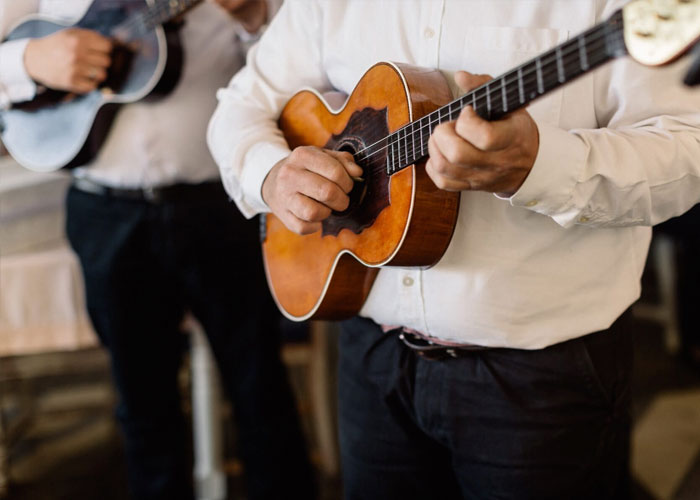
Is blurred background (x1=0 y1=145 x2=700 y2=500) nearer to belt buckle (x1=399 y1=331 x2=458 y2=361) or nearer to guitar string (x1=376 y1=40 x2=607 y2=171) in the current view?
belt buckle (x1=399 y1=331 x2=458 y2=361)

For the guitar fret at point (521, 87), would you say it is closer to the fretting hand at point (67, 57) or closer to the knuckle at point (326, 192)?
the knuckle at point (326, 192)

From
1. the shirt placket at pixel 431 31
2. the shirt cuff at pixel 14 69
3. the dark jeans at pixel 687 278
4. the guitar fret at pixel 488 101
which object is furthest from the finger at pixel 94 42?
the dark jeans at pixel 687 278

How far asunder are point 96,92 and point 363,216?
870 millimetres

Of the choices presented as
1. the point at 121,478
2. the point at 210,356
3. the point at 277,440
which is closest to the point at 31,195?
the point at 210,356

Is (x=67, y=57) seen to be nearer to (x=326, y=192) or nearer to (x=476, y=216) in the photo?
(x=326, y=192)

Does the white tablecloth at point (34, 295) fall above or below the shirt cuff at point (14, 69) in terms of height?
below

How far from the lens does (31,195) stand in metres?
2.13

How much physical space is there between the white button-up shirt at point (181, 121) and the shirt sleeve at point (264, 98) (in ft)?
1.26

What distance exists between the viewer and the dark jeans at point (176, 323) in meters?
1.58

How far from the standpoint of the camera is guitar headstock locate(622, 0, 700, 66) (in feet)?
1.76

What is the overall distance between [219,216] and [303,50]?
633mm

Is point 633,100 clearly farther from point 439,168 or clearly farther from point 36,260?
point 36,260

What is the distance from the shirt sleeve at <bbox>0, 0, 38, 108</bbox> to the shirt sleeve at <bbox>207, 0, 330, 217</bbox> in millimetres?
524

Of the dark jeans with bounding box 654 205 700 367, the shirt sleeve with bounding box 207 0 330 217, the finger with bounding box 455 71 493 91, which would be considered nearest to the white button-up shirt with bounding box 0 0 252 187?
the shirt sleeve with bounding box 207 0 330 217
